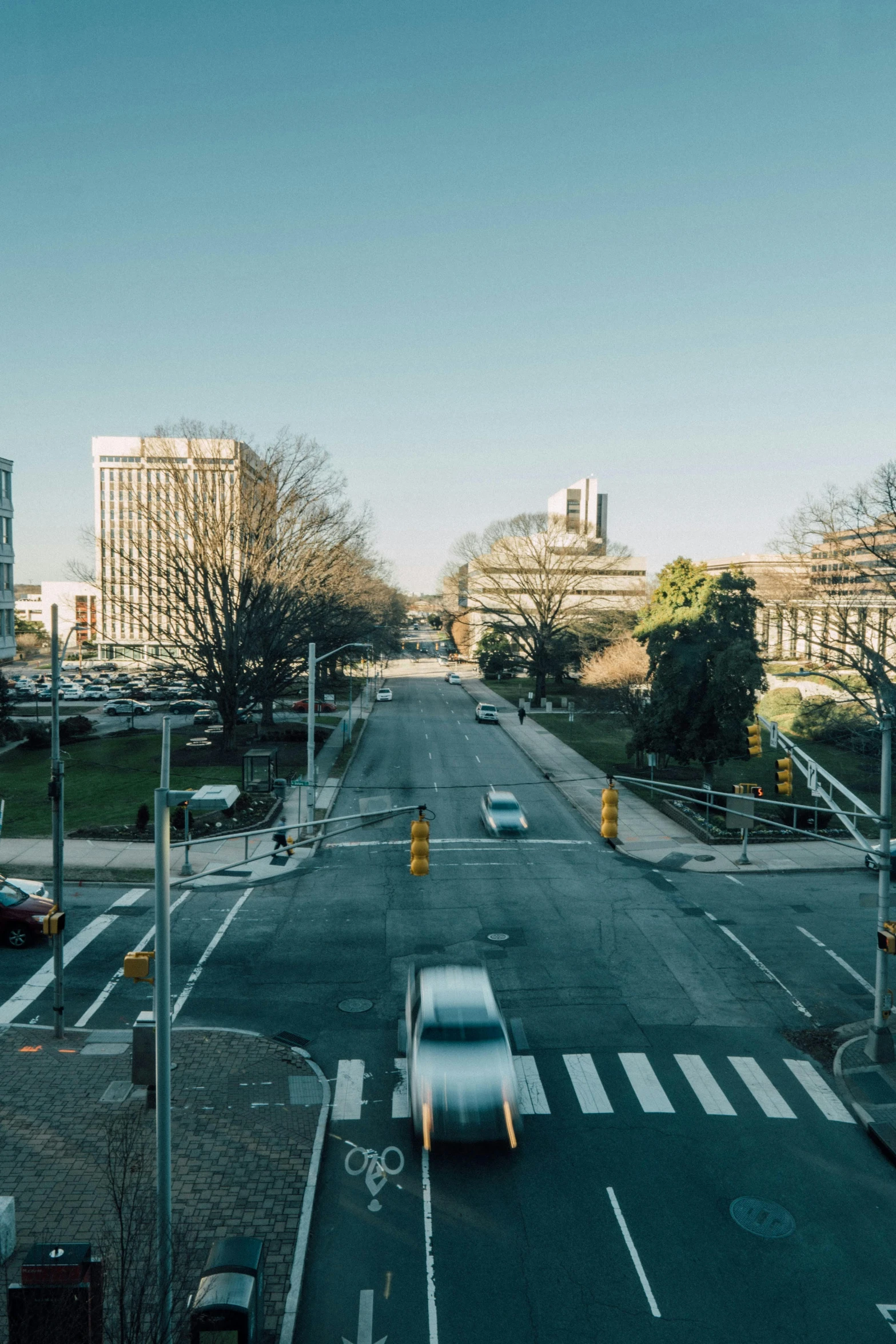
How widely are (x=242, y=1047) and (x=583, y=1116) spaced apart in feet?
22.1

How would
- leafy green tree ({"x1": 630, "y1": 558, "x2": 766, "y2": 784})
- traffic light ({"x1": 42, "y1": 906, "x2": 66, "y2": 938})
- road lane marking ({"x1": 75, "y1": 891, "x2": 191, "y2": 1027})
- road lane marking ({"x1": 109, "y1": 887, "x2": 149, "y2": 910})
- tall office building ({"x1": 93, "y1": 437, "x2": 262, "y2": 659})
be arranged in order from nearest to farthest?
traffic light ({"x1": 42, "y1": 906, "x2": 66, "y2": 938}) → road lane marking ({"x1": 75, "y1": 891, "x2": 191, "y2": 1027}) → road lane marking ({"x1": 109, "y1": 887, "x2": 149, "y2": 910}) → leafy green tree ({"x1": 630, "y1": 558, "x2": 766, "y2": 784}) → tall office building ({"x1": 93, "y1": 437, "x2": 262, "y2": 659})

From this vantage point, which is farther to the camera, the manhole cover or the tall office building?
the tall office building

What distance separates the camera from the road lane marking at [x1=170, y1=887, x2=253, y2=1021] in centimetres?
1919

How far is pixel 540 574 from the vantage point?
79375 millimetres

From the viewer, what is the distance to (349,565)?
64.4m

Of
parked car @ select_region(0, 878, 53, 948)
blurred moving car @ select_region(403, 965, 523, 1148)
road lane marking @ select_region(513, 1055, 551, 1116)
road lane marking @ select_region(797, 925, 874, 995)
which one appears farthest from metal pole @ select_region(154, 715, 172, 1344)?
road lane marking @ select_region(797, 925, 874, 995)

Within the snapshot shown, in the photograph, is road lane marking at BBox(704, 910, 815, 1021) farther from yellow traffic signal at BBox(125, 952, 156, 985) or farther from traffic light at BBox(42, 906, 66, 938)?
traffic light at BBox(42, 906, 66, 938)

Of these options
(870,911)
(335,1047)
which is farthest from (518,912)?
(870,911)

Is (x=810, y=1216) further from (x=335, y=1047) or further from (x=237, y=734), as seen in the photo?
(x=237, y=734)

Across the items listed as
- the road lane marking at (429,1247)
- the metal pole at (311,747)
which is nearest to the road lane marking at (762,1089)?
the road lane marking at (429,1247)

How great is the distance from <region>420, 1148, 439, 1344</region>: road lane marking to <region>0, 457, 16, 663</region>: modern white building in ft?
188

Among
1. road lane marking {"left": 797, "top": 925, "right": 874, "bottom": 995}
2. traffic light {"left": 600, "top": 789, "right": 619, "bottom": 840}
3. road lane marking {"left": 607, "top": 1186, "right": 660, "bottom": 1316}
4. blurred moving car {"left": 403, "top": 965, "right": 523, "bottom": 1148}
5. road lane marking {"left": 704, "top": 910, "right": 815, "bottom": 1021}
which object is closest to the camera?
road lane marking {"left": 607, "top": 1186, "right": 660, "bottom": 1316}

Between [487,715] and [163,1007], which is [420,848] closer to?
[163,1007]

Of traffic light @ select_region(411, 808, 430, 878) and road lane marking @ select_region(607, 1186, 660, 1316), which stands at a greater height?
traffic light @ select_region(411, 808, 430, 878)
